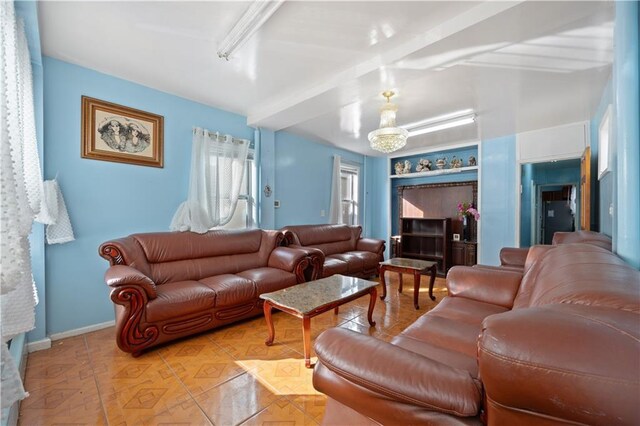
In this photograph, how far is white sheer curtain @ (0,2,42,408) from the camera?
0.82m

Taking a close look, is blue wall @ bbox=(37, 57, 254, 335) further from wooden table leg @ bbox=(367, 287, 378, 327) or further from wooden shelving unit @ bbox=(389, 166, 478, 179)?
wooden shelving unit @ bbox=(389, 166, 478, 179)

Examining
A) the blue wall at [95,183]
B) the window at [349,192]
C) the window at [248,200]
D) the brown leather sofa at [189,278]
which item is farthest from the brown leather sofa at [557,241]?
the blue wall at [95,183]

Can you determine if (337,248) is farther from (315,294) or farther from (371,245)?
(315,294)

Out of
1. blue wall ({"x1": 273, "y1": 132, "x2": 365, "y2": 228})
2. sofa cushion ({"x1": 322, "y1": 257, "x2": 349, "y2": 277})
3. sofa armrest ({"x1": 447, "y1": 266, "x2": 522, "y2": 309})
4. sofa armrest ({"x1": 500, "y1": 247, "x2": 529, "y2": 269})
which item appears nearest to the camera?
sofa armrest ({"x1": 447, "y1": 266, "x2": 522, "y2": 309})

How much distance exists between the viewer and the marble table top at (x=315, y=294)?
2081mm

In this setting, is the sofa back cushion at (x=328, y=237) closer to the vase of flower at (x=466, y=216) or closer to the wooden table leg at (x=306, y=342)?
the vase of flower at (x=466, y=216)

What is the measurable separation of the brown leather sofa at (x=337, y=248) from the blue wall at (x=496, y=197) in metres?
1.80

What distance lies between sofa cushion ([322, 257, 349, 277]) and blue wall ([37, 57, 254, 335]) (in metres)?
2.11

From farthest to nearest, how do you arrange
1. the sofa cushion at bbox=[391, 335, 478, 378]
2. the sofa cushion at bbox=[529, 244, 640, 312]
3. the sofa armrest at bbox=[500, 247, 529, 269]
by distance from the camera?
the sofa armrest at bbox=[500, 247, 529, 269] → the sofa cushion at bbox=[391, 335, 478, 378] → the sofa cushion at bbox=[529, 244, 640, 312]

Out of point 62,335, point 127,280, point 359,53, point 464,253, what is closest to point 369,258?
point 464,253

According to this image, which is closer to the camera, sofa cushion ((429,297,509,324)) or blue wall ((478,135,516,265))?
sofa cushion ((429,297,509,324))

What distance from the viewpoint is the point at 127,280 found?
2.03m

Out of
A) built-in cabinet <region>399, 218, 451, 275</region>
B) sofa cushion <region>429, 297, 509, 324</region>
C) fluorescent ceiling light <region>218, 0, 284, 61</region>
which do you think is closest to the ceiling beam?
fluorescent ceiling light <region>218, 0, 284, 61</region>

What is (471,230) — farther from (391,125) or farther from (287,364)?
(287,364)
